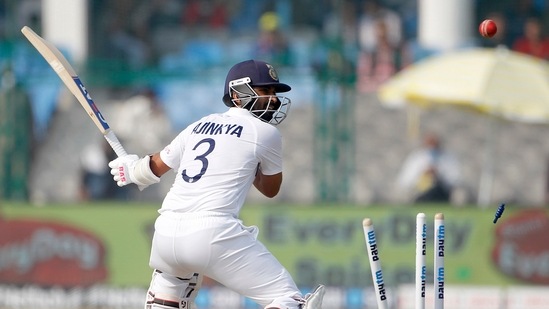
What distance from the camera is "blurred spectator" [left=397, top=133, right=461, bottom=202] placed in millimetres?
12961

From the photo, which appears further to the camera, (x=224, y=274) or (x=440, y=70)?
(x=440, y=70)

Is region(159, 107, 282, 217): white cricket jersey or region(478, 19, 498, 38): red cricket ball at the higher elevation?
region(478, 19, 498, 38): red cricket ball

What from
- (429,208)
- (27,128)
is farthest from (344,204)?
(27,128)

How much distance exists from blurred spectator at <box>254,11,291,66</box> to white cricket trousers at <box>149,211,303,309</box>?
675 centimetres

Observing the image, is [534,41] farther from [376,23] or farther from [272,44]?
[272,44]

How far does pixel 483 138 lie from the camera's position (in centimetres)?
1395

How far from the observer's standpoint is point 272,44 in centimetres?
1441

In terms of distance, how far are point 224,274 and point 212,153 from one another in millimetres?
604

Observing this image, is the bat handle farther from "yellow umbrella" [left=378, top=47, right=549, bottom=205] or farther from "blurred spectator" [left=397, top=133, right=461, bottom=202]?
"blurred spectator" [left=397, top=133, right=461, bottom=202]

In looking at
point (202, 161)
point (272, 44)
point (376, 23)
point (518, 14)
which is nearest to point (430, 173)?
point (272, 44)

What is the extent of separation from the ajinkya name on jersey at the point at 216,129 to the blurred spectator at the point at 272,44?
6417 mm

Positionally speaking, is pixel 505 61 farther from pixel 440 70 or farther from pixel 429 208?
pixel 429 208

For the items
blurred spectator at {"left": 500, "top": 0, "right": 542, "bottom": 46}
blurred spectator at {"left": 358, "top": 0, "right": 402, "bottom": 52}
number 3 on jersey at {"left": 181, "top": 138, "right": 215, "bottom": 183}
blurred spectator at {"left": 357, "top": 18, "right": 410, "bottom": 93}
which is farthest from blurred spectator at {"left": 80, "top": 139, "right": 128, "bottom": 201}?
number 3 on jersey at {"left": 181, "top": 138, "right": 215, "bottom": 183}

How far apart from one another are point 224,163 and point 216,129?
0.70 ft
